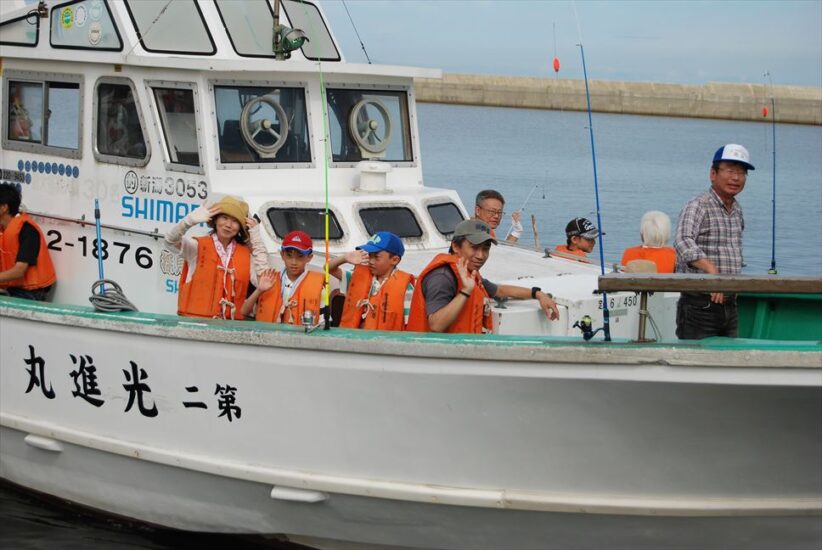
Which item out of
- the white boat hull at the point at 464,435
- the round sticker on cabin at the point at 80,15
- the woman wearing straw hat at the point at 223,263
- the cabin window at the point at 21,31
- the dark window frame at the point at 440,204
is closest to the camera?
the white boat hull at the point at 464,435

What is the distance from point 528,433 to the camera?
20.9 feet

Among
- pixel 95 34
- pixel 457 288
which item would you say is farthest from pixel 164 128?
pixel 457 288

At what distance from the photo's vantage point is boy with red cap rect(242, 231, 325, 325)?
706 centimetres

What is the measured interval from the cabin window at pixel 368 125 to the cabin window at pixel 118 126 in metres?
1.30

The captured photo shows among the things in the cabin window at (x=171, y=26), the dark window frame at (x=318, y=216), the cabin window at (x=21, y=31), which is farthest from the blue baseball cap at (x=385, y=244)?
the cabin window at (x=21, y=31)

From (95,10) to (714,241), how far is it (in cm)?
433

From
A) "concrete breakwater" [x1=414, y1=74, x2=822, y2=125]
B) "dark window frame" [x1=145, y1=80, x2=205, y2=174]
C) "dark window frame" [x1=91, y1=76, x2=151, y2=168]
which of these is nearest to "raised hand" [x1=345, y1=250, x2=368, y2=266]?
"dark window frame" [x1=145, y1=80, x2=205, y2=174]

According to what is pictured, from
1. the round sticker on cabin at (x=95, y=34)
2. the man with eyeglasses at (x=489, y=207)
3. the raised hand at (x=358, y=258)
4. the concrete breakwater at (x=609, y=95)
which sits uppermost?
the concrete breakwater at (x=609, y=95)

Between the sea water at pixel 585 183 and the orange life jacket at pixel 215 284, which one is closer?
the orange life jacket at pixel 215 284

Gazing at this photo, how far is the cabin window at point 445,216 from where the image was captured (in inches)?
341

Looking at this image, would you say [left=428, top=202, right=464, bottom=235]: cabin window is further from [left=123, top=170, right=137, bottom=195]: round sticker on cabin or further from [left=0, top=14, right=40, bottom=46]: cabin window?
[left=0, top=14, right=40, bottom=46]: cabin window

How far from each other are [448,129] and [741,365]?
46116mm

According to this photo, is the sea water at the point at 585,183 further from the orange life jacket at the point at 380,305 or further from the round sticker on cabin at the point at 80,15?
the round sticker on cabin at the point at 80,15

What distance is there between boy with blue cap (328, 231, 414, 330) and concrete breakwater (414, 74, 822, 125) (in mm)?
64813
